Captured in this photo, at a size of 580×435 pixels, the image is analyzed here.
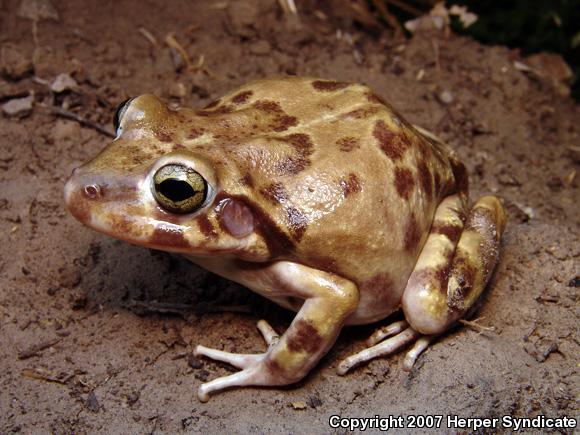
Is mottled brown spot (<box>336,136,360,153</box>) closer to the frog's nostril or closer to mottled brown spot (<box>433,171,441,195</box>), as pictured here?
mottled brown spot (<box>433,171,441,195</box>)

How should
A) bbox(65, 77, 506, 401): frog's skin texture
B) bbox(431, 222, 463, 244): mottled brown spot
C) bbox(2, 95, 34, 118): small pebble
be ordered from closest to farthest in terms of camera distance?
bbox(65, 77, 506, 401): frog's skin texture < bbox(431, 222, 463, 244): mottled brown spot < bbox(2, 95, 34, 118): small pebble

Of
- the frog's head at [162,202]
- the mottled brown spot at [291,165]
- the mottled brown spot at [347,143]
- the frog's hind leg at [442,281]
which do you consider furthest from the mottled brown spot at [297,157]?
the frog's hind leg at [442,281]

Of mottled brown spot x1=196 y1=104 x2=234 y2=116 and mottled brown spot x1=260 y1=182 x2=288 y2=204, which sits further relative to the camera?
mottled brown spot x1=196 y1=104 x2=234 y2=116

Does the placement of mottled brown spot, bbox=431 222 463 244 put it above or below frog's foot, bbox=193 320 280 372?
above

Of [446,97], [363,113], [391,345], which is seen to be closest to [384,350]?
[391,345]

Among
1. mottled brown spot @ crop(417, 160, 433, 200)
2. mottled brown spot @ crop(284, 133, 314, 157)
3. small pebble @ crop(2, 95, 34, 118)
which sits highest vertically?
mottled brown spot @ crop(284, 133, 314, 157)

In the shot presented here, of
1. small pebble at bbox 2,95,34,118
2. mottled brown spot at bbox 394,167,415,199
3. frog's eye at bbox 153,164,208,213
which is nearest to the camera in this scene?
frog's eye at bbox 153,164,208,213

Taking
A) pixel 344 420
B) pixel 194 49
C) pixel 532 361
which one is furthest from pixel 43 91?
pixel 532 361

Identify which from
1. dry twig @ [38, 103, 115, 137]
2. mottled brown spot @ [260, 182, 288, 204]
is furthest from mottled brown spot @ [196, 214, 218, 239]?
dry twig @ [38, 103, 115, 137]
